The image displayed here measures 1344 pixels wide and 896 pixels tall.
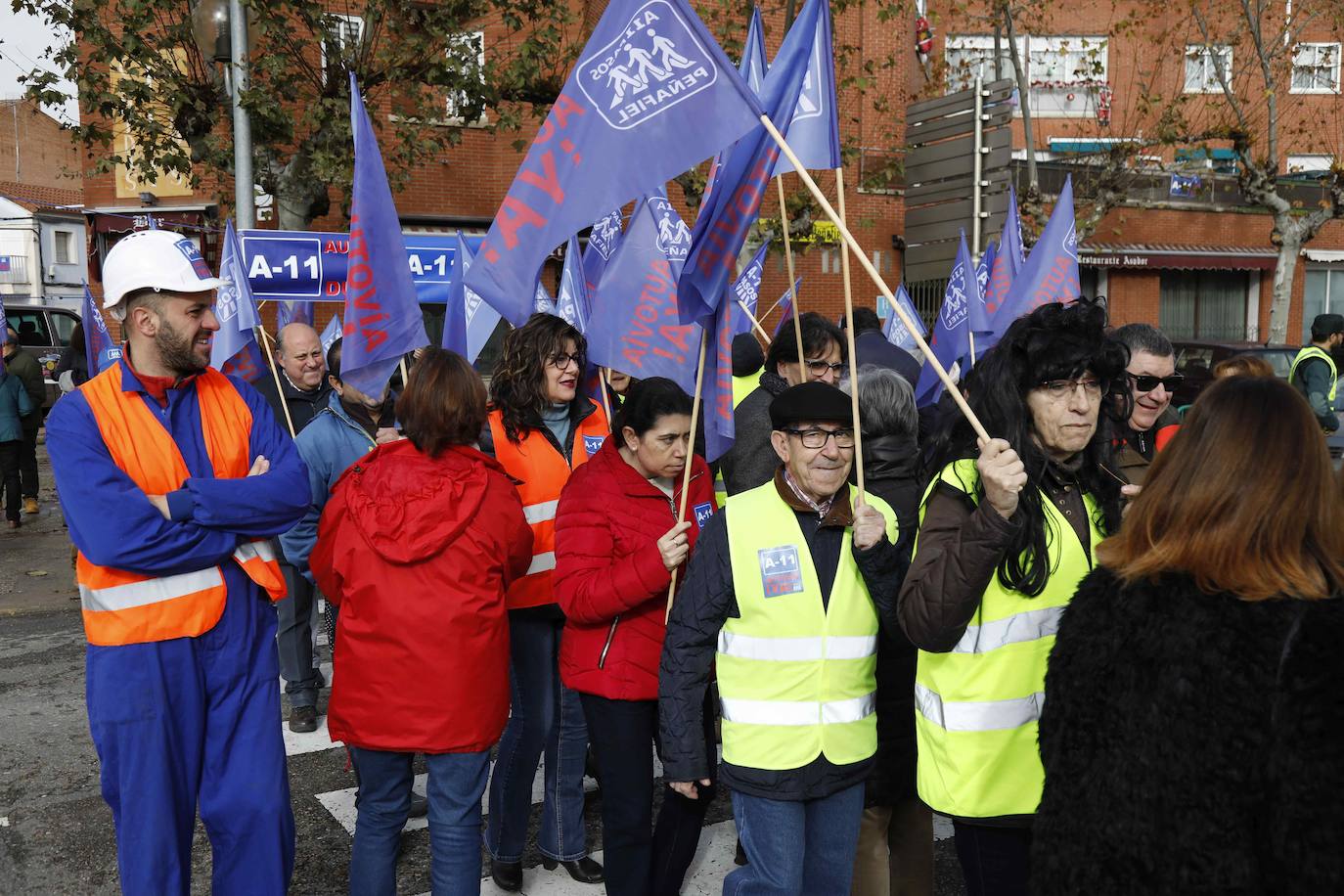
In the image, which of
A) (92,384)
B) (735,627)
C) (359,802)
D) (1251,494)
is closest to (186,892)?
(359,802)

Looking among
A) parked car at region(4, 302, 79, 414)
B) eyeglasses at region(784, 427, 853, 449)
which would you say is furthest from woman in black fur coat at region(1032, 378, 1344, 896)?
parked car at region(4, 302, 79, 414)

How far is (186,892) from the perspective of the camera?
3.61 metres

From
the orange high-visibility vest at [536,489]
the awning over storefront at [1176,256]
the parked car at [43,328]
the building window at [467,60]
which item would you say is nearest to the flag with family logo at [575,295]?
the orange high-visibility vest at [536,489]

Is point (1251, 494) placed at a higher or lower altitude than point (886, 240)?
lower

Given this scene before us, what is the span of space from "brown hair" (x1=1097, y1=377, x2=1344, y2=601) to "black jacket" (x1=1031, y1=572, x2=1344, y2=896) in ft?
0.15

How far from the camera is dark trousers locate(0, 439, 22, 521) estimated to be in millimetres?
13133

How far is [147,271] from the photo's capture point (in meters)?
3.55

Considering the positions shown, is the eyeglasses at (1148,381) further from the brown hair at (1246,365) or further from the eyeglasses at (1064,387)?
the eyeglasses at (1064,387)

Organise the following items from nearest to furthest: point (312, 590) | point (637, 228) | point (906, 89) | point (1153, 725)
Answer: point (1153, 725)
point (637, 228)
point (312, 590)
point (906, 89)

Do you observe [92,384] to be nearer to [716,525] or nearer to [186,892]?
[186,892]

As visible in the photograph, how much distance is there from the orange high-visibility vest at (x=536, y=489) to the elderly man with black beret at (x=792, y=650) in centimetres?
121

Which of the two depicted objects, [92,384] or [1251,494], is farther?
[92,384]

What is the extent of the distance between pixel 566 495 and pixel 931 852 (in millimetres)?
1594

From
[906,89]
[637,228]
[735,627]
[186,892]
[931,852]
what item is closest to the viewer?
[735,627]
